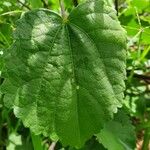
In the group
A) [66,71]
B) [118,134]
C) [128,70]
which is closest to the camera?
[66,71]

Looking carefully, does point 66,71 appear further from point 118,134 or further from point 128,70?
point 128,70

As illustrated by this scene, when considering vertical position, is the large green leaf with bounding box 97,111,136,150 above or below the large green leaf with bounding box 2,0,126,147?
below

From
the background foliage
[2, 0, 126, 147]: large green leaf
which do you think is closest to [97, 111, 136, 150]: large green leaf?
the background foliage

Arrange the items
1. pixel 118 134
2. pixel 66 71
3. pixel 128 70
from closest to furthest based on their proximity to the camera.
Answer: pixel 66 71, pixel 118 134, pixel 128 70

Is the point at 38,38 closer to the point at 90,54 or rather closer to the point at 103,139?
the point at 90,54

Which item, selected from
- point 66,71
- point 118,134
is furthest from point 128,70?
point 66,71

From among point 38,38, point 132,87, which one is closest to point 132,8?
point 132,87

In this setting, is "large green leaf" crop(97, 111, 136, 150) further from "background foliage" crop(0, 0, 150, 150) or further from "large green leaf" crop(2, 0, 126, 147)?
"large green leaf" crop(2, 0, 126, 147)

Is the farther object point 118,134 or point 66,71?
point 118,134
